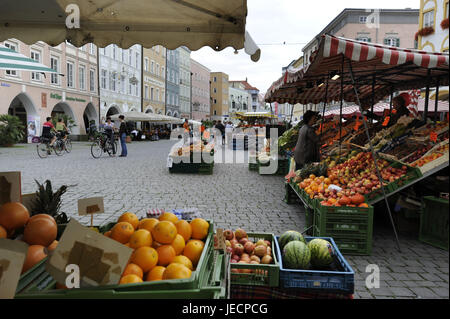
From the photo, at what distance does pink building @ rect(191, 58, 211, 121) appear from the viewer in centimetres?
7019

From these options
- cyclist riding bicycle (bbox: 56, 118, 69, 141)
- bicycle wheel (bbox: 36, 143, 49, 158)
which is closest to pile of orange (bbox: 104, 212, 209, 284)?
bicycle wheel (bbox: 36, 143, 49, 158)

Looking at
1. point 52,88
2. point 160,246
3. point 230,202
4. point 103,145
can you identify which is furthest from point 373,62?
point 52,88

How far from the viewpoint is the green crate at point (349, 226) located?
4.34 m

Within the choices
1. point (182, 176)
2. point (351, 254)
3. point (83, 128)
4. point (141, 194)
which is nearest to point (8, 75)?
point (83, 128)

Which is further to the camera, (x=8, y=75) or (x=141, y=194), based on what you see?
(x=8, y=75)

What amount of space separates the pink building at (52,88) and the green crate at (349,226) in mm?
22308

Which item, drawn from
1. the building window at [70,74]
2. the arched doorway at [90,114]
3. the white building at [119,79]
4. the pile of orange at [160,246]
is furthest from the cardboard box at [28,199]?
the white building at [119,79]

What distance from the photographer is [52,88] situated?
82.6ft

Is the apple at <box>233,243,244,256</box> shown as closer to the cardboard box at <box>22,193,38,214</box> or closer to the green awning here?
the cardboard box at <box>22,193,38,214</box>

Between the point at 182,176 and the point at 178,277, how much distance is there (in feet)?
29.0

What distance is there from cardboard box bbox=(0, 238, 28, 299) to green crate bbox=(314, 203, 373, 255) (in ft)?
11.3

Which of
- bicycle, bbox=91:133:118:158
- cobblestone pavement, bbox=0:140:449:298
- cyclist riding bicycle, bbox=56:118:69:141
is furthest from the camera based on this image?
cyclist riding bicycle, bbox=56:118:69:141

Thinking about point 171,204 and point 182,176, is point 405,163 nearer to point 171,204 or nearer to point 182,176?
point 171,204
